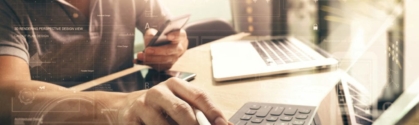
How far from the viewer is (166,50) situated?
32.3 inches

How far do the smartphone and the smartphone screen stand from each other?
0.06m

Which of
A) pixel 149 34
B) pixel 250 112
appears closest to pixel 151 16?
pixel 149 34

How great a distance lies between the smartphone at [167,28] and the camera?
2.62ft

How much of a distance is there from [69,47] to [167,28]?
21cm

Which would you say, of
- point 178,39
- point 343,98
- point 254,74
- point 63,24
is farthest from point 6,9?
point 343,98

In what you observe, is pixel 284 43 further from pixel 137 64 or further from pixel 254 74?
pixel 137 64

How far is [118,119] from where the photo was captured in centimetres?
76

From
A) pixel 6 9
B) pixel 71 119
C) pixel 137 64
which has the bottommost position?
pixel 71 119

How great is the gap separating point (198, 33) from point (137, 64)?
0.49 feet

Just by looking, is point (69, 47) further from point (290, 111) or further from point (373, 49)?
point (373, 49)

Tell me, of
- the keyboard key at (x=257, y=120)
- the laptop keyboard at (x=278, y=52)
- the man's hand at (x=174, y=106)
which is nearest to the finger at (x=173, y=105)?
the man's hand at (x=174, y=106)

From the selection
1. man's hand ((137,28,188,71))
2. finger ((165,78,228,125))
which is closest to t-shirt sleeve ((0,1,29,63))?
man's hand ((137,28,188,71))

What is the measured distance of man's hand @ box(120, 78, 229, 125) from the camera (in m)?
0.64

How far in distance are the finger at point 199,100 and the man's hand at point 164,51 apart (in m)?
0.15
